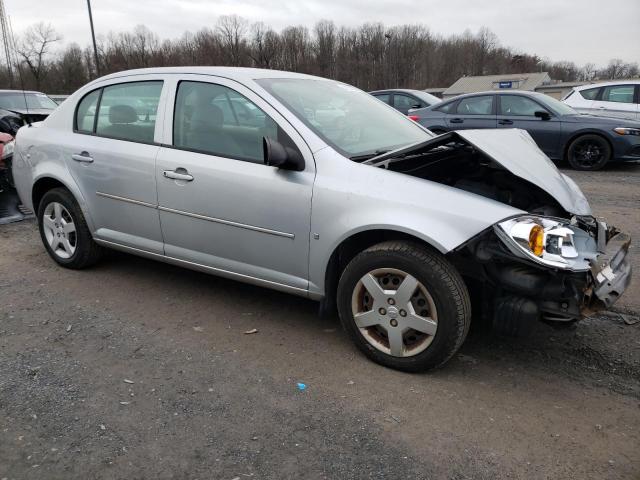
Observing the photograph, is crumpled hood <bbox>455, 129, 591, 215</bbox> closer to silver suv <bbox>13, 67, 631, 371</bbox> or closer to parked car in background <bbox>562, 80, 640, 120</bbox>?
silver suv <bbox>13, 67, 631, 371</bbox>

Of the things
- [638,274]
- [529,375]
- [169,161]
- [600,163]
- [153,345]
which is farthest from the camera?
[600,163]

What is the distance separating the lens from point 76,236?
14.7 ft

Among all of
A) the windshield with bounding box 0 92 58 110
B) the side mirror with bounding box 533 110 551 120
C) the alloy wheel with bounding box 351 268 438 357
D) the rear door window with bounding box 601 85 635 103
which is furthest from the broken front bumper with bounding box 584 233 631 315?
the windshield with bounding box 0 92 58 110

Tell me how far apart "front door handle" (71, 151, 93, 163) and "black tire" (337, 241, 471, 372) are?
2358mm

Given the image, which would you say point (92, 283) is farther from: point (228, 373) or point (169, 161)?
point (228, 373)

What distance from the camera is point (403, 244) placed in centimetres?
289

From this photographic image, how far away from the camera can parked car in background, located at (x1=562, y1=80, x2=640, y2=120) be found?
36.9 ft

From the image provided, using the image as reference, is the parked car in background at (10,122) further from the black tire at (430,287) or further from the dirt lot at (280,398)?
the black tire at (430,287)

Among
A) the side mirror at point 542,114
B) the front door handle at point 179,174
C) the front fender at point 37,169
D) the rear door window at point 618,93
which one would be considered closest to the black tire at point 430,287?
the front door handle at point 179,174

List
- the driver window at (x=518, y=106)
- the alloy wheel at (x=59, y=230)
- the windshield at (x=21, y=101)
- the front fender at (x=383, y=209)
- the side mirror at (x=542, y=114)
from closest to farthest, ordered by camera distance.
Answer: the front fender at (x=383, y=209)
the alloy wheel at (x=59, y=230)
the side mirror at (x=542, y=114)
the driver window at (x=518, y=106)
the windshield at (x=21, y=101)

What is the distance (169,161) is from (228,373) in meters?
1.52

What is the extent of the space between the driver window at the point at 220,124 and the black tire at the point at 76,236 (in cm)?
129

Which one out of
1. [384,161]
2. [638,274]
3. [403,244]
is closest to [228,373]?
[403,244]

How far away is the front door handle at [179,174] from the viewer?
3.55 meters
